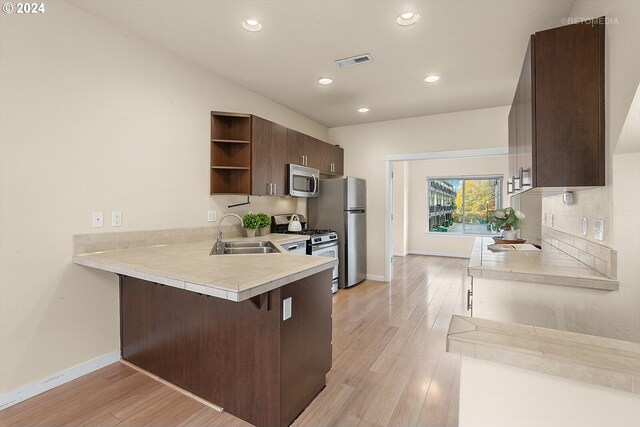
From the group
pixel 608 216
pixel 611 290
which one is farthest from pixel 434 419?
pixel 608 216

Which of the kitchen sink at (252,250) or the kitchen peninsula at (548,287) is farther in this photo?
the kitchen sink at (252,250)

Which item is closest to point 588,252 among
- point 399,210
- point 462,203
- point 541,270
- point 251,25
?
point 541,270

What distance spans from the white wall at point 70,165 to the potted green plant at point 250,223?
75 centimetres

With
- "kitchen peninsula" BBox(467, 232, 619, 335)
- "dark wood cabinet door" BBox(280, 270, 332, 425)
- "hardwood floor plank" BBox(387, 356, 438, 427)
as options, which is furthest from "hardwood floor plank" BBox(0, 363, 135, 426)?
"kitchen peninsula" BBox(467, 232, 619, 335)

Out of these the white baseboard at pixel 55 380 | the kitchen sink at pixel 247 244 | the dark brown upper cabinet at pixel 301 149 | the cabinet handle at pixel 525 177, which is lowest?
the white baseboard at pixel 55 380

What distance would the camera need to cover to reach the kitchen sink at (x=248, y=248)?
2640 millimetres

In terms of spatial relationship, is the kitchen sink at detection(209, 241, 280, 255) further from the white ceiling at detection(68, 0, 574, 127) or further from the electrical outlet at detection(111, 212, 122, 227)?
the white ceiling at detection(68, 0, 574, 127)

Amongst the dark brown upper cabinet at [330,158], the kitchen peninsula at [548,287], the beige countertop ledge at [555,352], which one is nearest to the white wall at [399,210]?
the dark brown upper cabinet at [330,158]

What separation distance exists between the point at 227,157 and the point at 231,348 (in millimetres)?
2221

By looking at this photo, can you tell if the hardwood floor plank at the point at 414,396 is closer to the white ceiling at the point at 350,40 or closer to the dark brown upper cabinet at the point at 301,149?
the white ceiling at the point at 350,40

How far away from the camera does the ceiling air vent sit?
290 cm

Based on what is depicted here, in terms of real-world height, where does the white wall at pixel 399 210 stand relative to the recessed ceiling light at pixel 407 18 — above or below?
below

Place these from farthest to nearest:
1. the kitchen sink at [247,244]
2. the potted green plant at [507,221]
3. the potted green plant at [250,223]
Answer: the potted green plant at [250,223]
the potted green plant at [507,221]
the kitchen sink at [247,244]

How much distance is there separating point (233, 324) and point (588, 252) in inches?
83.2
